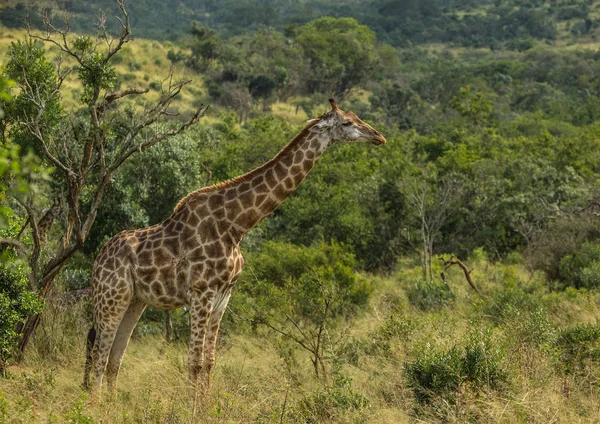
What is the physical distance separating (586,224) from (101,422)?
13789mm

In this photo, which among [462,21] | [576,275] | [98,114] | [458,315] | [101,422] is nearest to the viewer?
[101,422]

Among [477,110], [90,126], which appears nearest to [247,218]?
[90,126]

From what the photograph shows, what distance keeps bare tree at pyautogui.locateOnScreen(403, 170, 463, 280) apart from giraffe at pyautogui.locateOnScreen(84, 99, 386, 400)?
30.1 feet

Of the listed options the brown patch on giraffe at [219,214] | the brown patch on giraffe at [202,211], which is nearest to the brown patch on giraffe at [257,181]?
the brown patch on giraffe at [219,214]

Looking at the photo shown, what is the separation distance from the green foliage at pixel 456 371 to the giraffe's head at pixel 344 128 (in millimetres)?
2309

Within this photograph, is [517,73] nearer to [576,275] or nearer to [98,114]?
[576,275]

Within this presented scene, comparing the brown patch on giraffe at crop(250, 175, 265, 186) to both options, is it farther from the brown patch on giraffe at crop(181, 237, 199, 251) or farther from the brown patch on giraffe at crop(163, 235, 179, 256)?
the brown patch on giraffe at crop(163, 235, 179, 256)

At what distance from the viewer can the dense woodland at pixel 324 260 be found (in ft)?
23.2

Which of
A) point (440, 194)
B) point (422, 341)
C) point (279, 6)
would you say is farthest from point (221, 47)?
point (279, 6)

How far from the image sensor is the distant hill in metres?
82.4

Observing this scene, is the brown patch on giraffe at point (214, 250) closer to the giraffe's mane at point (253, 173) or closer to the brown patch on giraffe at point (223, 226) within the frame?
the brown patch on giraffe at point (223, 226)

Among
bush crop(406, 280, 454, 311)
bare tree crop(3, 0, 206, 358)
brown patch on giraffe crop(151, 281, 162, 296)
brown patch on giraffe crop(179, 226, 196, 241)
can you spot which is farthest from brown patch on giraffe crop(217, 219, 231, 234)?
bush crop(406, 280, 454, 311)

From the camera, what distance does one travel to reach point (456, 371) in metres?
7.20

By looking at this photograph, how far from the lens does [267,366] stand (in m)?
9.00
